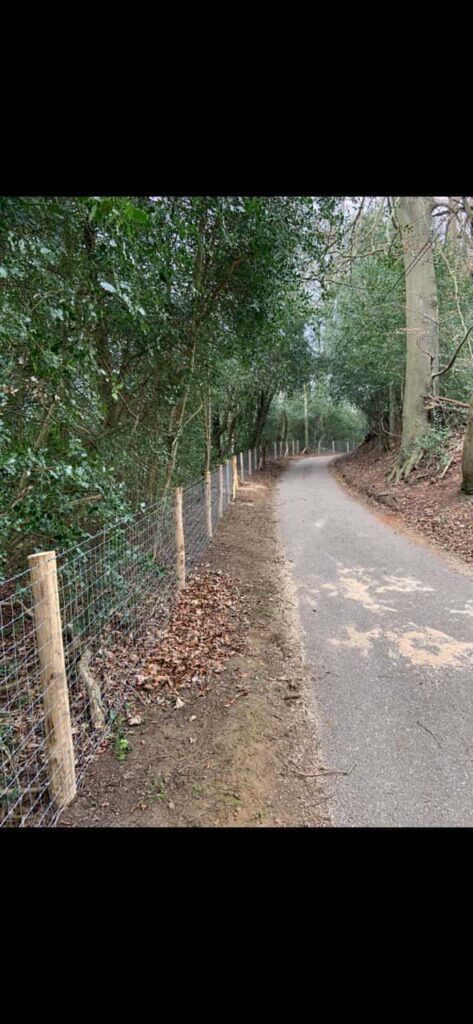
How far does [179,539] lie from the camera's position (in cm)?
455

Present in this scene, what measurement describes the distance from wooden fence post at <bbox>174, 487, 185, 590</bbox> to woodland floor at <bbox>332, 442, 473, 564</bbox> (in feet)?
12.3

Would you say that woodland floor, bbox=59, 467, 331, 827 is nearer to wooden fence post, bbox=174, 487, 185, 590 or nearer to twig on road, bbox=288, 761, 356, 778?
twig on road, bbox=288, 761, 356, 778

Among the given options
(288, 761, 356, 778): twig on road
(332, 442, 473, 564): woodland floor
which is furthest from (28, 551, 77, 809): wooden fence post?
(332, 442, 473, 564): woodland floor

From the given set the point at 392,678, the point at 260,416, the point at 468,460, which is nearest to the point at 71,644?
the point at 392,678

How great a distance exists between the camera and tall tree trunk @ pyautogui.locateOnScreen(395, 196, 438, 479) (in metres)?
9.80

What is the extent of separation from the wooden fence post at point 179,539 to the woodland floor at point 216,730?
0.63 ft

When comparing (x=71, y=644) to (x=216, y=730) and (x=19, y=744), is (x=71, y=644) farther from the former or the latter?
(x=216, y=730)

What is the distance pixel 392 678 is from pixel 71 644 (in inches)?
97.9

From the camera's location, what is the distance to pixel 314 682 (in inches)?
119

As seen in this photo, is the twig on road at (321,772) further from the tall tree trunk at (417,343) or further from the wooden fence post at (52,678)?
the tall tree trunk at (417,343)
